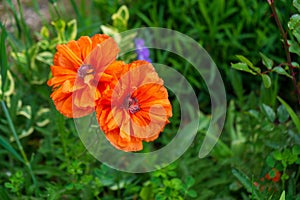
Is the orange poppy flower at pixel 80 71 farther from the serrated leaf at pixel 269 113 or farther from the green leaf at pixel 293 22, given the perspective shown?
the serrated leaf at pixel 269 113

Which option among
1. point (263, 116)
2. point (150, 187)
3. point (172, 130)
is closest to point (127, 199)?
point (150, 187)

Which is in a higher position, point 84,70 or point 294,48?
point 84,70

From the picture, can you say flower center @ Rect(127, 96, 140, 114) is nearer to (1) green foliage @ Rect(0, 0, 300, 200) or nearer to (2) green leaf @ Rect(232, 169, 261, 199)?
(1) green foliage @ Rect(0, 0, 300, 200)

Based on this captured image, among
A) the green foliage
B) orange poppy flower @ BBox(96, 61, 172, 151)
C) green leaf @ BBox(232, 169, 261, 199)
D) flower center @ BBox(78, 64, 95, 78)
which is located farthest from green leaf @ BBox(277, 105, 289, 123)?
flower center @ BBox(78, 64, 95, 78)

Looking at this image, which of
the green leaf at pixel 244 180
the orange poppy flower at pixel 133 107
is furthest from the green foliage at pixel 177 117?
the orange poppy flower at pixel 133 107

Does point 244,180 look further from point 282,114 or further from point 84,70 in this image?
point 84,70

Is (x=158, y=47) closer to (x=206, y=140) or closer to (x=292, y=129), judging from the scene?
(x=206, y=140)

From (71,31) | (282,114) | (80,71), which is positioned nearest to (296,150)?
(282,114)
